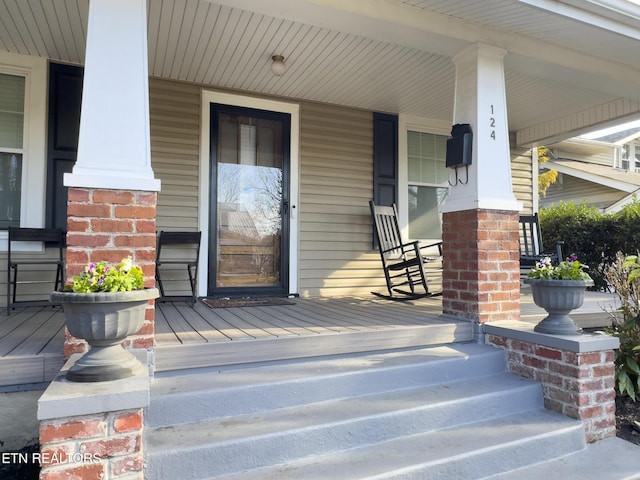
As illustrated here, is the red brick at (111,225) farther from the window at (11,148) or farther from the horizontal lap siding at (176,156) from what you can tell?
the window at (11,148)

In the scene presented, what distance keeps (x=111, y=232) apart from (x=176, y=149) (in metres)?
2.18

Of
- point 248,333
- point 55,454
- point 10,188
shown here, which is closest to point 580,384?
point 248,333

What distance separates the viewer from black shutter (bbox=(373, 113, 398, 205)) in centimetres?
480

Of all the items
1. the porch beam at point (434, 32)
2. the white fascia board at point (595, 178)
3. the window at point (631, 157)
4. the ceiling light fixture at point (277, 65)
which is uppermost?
the window at point (631, 157)

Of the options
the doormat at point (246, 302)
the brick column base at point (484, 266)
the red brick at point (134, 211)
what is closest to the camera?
the red brick at point (134, 211)

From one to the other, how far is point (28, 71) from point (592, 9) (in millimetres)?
4166

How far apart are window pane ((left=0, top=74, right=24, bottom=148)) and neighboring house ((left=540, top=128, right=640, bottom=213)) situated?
29.3 feet

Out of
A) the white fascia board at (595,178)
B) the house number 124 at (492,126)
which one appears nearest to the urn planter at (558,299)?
the house number 124 at (492,126)

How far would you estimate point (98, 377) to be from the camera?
1558 mm

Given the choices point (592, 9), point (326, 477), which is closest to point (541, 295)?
point (326, 477)

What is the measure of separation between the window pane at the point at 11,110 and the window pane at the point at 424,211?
3.80 metres

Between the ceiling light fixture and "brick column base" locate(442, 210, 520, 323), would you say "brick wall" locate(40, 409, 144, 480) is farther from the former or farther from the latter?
the ceiling light fixture

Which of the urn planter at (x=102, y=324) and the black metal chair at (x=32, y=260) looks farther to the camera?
the black metal chair at (x=32, y=260)

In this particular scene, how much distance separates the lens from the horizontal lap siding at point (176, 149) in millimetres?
3926
